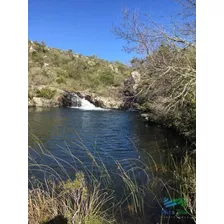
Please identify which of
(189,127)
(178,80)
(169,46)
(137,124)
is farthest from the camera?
(137,124)

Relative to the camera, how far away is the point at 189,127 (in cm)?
804

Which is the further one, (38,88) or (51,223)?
(38,88)

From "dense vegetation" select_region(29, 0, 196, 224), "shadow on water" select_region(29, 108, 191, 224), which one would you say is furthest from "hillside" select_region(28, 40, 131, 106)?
"dense vegetation" select_region(29, 0, 196, 224)

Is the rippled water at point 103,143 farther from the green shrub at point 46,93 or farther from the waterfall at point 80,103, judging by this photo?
the green shrub at point 46,93

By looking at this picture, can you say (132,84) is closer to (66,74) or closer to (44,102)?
(44,102)

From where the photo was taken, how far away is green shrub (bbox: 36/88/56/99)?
23.2 metres

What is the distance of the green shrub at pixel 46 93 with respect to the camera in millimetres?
23250

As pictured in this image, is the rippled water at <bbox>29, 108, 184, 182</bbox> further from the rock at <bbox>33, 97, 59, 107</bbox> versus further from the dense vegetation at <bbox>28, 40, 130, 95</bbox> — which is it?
the dense vegetation at <bbox>28, 40, 130, 95</bbox>

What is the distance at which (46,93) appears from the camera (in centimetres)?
2342

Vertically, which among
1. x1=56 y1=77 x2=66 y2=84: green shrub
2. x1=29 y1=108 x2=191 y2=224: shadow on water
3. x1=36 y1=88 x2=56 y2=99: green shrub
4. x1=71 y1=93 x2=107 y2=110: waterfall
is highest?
x1=56 y1=77 x2=66 y2=84: green shrub

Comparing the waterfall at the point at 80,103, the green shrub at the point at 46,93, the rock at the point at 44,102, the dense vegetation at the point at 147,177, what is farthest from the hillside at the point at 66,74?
the dense vegetation at the point at 147,177
